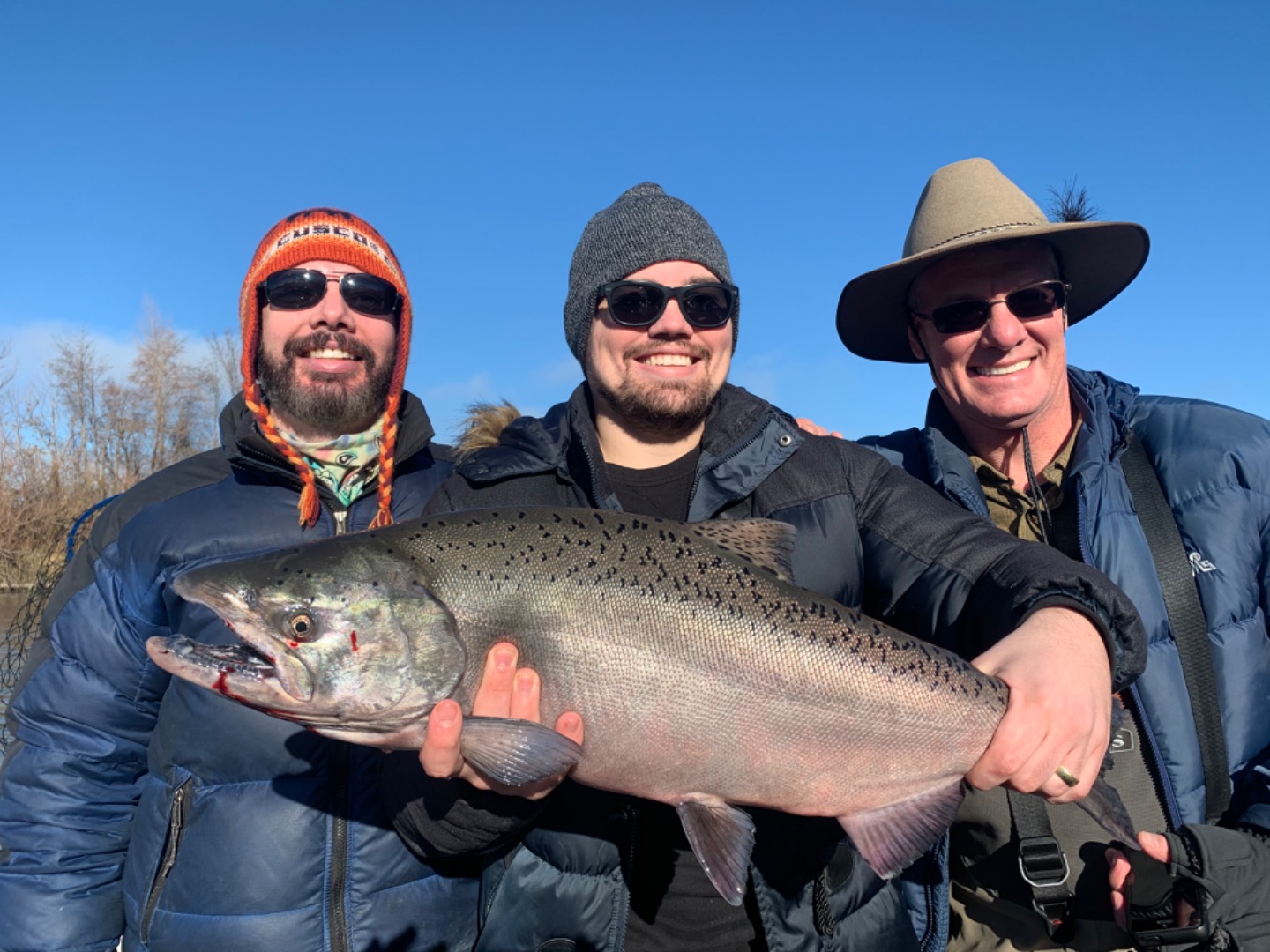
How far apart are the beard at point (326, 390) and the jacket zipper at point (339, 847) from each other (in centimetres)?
83

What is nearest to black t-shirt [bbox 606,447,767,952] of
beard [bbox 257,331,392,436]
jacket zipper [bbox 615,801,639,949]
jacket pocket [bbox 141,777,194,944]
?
jacket zipper [bbox 615,801,639,949]

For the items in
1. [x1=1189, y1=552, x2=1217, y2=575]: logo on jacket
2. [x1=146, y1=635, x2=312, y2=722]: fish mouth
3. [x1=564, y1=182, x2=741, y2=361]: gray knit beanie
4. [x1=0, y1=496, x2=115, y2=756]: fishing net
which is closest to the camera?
[x1=146, y1=635, x2=312, y2=722]: fish mouth

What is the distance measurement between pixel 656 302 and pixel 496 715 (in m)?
1.84

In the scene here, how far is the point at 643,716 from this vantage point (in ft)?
8.23

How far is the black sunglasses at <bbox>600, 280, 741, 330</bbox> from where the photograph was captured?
349 centimetres

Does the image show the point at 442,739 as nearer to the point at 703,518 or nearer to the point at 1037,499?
the point at 703,518

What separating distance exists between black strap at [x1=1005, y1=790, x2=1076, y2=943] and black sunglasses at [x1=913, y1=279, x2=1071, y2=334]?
6.91 ft

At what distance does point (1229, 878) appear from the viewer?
2947mm

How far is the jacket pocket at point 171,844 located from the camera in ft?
10.0

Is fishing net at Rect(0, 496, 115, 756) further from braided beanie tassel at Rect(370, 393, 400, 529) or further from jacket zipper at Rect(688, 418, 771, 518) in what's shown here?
jacket zipper at Rect(688, 418, 771, 518)

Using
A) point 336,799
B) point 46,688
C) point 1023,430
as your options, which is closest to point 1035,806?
point 1023,430

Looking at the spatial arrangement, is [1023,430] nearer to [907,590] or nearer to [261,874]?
[907,590]

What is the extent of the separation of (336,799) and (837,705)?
185 cm

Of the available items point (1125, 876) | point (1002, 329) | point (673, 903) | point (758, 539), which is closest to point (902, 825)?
point (673, 903)
